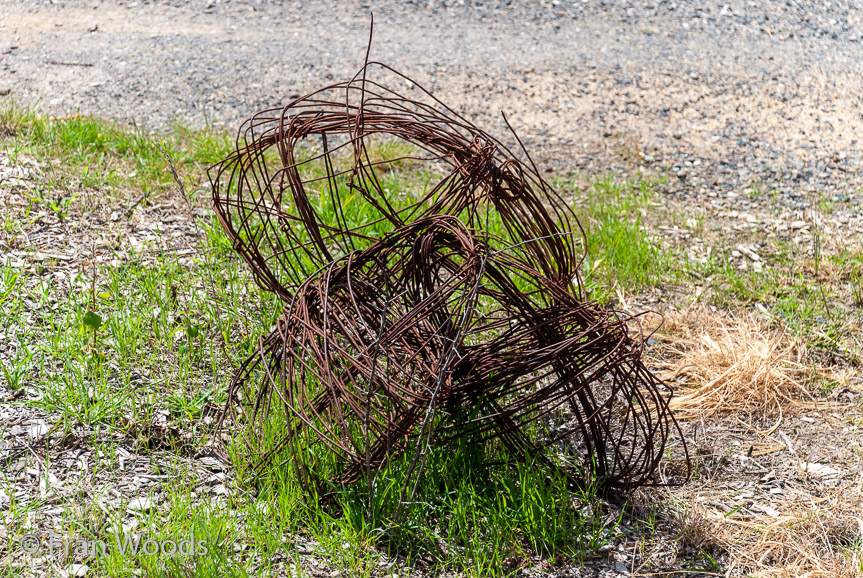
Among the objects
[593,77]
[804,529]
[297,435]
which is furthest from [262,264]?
[593,77]

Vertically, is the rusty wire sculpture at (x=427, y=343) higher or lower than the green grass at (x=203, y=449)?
higher

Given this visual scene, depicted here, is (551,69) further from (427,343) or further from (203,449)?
(203,449)

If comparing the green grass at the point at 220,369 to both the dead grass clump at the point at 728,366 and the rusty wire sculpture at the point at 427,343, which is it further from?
the dead grass clump at the point at 728,366

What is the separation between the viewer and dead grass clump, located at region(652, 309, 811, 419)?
350 centimetres

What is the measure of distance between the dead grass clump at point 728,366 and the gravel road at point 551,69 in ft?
6.05

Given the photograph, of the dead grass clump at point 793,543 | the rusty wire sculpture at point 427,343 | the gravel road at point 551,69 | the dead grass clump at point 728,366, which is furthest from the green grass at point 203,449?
the gravel road at point 551,69

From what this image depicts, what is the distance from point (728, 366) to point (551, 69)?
4.51 meters

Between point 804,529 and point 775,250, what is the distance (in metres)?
2.50

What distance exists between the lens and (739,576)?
2.60m

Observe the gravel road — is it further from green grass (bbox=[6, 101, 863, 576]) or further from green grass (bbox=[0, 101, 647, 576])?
green grass (bbox=[0, 101, 647, 576])

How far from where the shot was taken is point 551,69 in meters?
7.37

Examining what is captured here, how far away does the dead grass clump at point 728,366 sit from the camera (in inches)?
138

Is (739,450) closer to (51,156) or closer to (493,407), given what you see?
(493,407)

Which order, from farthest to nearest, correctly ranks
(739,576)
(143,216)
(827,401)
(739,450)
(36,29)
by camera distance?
(36,29) → (143,216) → (827,401) → (739,450) → (739,576)
